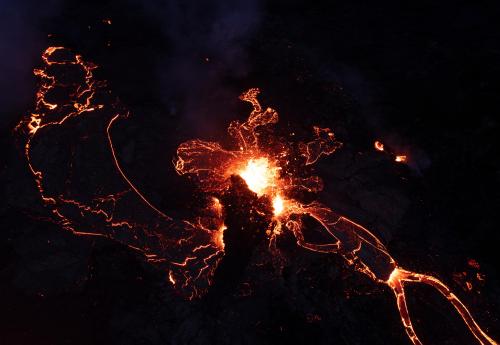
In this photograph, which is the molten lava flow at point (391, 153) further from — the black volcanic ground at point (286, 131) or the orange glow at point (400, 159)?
the black volcanic ground at point (286, 131)

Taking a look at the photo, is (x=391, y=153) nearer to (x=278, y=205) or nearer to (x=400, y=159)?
(x=400, y=159)

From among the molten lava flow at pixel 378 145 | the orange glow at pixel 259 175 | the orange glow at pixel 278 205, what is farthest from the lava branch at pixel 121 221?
the molten lava flow at pixel 378 145

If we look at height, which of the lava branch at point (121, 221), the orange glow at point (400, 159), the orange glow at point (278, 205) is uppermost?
the orange glow at point (400, 159)

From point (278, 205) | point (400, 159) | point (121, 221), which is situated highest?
point (400, 159)

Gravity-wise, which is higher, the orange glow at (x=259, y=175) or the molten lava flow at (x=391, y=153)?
the molten lava flow at (x=391, y=153)

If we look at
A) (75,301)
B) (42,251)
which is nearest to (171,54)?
(42,251)

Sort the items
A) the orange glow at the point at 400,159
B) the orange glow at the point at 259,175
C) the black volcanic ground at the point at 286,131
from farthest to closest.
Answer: the orange glow at the point at 400,159, the orange glow at the point at 259,175, the black volcanic ground at the point at 286,131

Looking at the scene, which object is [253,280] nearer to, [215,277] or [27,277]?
[215,277]

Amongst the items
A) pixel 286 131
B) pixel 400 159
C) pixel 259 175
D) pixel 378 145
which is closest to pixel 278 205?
pixel 259 175
